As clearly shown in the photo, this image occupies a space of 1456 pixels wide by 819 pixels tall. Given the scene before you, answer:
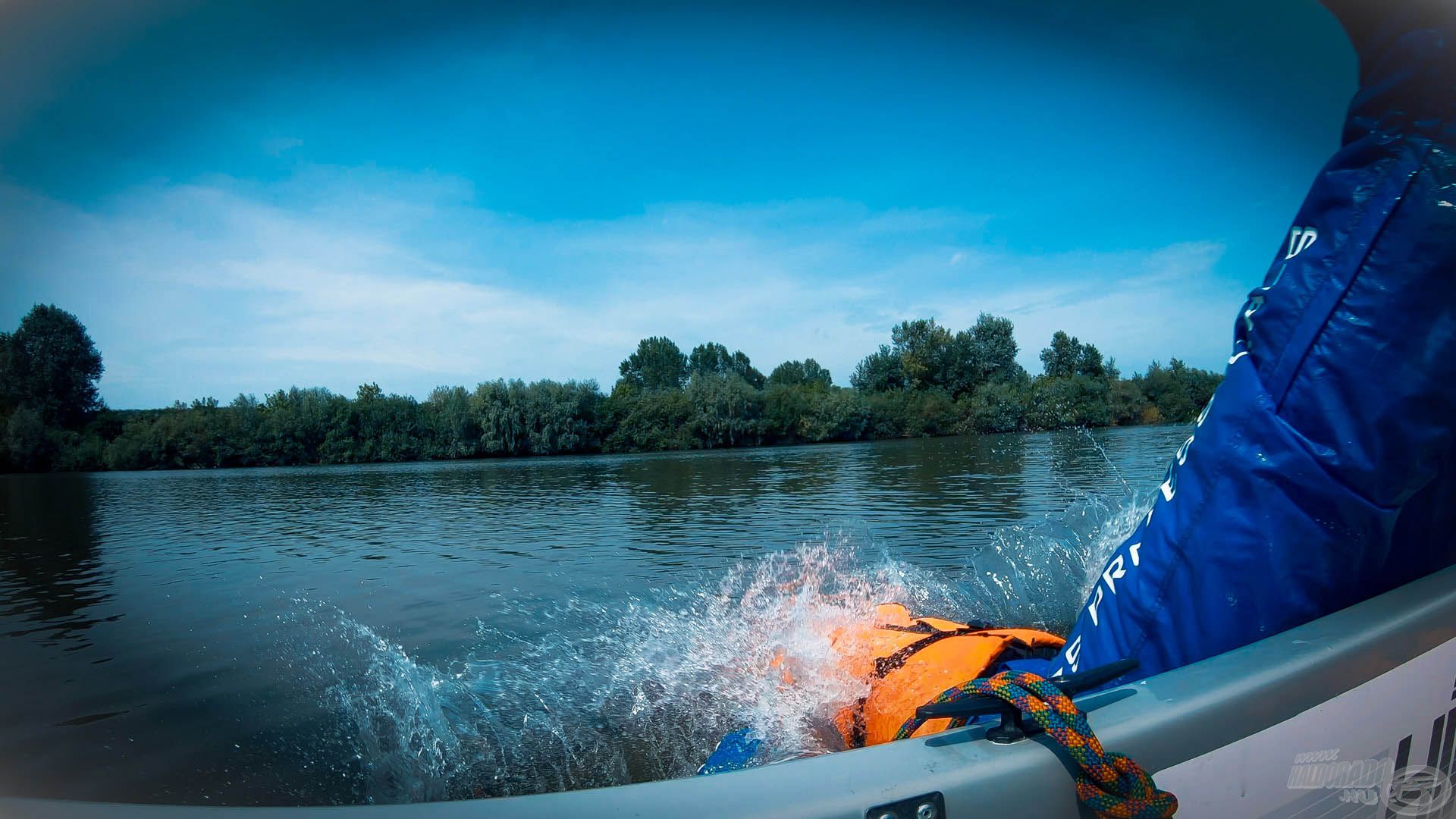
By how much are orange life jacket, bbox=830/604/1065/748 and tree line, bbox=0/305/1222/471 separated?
2.18m

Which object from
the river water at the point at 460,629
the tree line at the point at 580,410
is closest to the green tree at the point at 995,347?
the tree line at the point at 580,410

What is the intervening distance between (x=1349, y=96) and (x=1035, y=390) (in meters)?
22.2

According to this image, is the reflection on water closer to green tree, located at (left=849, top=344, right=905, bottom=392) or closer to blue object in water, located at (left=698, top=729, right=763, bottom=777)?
blue object in water, located at (left=698, top=729, right=763, bottom=777)

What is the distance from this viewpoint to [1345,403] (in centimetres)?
110

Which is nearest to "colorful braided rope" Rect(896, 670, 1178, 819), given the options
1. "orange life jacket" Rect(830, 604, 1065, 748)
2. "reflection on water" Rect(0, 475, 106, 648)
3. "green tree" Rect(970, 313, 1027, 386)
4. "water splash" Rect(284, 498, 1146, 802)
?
"orange life jacket" Rect(830, 604, 1065, 748)

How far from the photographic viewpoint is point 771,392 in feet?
148

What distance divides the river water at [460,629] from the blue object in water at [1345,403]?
152 cm

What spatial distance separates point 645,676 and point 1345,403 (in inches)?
149

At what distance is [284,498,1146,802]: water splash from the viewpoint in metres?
3.24

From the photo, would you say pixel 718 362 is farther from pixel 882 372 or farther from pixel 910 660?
pixel 910 660

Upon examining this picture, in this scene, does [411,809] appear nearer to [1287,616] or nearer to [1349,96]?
[1287,616]

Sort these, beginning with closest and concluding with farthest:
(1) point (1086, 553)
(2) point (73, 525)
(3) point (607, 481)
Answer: (1) point (1086, 553)
(2) point (73, 525)
(3) point (607, 481)

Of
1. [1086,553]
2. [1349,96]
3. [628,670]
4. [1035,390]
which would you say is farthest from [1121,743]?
[1035,390]

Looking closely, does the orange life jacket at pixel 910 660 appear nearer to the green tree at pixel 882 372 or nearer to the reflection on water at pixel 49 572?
the reflection on water at pixel 49 572
